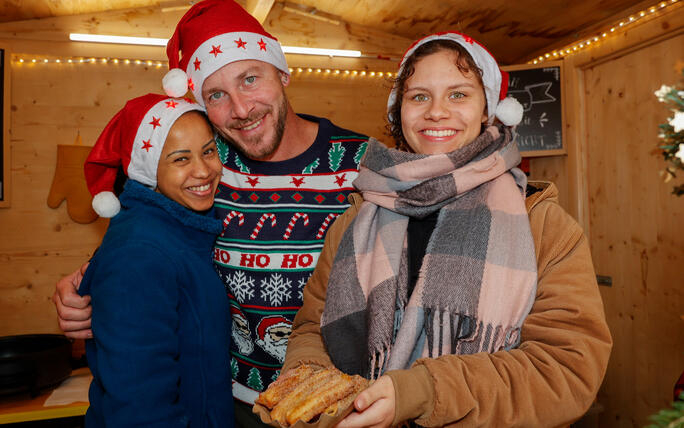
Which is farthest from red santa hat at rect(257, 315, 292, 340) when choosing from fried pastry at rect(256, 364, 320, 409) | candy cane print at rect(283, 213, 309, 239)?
fried pastry at rect(256, 364, 320, 409)

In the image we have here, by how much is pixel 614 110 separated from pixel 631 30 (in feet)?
1.60

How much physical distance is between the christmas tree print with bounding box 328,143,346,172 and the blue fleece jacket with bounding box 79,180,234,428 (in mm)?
443

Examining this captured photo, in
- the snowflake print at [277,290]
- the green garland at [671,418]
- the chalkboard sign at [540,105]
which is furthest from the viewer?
the chalkboard sign at [540,105]

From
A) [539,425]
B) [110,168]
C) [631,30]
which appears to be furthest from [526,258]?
[631,30]

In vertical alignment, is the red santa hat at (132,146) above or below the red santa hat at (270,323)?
above

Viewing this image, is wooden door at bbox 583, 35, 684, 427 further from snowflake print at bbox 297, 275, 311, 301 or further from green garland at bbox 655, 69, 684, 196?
green garland at bbox 655, 69, 684, 196

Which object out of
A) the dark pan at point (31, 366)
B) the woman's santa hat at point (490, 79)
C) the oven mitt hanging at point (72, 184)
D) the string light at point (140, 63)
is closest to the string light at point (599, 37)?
the string light at point (140, 63)

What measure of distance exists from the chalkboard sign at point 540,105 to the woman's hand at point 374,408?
3103 millimetres

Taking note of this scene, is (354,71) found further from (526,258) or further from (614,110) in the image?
(526,258)

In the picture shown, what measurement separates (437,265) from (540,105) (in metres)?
2.91

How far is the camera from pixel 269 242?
5.46ft

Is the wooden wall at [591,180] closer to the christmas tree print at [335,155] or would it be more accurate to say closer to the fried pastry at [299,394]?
the christmas tree print at [335,155]

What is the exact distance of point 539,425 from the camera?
1.00 m

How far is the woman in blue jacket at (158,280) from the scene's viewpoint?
125cm
